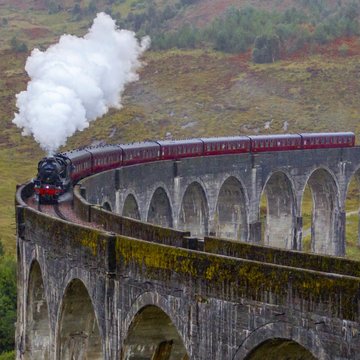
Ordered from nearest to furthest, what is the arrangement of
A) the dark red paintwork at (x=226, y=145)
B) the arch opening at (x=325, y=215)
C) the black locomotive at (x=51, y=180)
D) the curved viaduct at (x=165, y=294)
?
the curved viaduct at (x=165, y=294)
the black locomotive at (x=51, y=180)
the dark red paintwork at (x=226, y=145)
the arch opening at (x=325, y=215)

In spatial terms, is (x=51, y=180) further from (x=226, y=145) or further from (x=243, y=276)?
(x=226, y=145)

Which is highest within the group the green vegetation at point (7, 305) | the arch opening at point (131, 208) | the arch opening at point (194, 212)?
the arch opening at point (131, 208)

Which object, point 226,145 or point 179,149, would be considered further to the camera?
point 226,145

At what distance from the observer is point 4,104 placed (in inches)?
4289

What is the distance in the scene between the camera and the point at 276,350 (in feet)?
68.2

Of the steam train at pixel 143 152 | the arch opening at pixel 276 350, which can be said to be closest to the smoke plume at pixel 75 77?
the steam train at pixel 143 152

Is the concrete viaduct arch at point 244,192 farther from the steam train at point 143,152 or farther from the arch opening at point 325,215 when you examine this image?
the steam train at point 143,152

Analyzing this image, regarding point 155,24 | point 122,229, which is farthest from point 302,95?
point 122,229

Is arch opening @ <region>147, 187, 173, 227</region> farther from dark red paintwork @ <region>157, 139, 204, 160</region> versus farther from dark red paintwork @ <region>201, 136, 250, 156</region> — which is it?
dark red paintwork @ <region>201, 136, 250, 156</region>

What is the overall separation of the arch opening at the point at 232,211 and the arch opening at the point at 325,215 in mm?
7906

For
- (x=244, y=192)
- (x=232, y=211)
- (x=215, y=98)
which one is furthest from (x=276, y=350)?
(x=215, y=98)

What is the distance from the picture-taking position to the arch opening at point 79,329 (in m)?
29.0

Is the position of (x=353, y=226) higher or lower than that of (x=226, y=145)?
lower

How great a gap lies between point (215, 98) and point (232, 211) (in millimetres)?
51501
